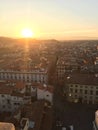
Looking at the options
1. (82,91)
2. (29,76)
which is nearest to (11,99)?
(82,91)

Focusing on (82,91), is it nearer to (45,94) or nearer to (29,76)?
(45,94)

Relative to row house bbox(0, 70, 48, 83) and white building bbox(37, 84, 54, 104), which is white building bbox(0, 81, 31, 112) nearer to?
white building bbox(37, 84, 54, 104)

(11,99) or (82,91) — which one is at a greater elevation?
(11,99)

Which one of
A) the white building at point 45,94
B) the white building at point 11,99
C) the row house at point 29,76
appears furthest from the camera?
the row house at point 29,76

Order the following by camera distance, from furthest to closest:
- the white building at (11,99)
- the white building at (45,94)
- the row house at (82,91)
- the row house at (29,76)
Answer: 1. the row house at (29,76)
2. the row house at (82,91)
3. the white building at (45,94)
4. the white building at (11,99)

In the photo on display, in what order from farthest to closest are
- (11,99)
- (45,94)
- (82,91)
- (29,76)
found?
(29,76) → (82,91) → (45,94) → (11,99)

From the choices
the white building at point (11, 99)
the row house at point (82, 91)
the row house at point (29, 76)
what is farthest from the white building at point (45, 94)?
the row house at point (29, 76)

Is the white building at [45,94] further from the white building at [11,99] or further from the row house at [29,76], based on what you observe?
the row house at [29,76]

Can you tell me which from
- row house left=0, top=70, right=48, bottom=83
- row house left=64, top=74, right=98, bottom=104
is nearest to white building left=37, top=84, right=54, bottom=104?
row house left=64, top=74, right=98, bottom=104

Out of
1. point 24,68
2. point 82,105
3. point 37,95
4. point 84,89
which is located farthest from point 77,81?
point 24,68

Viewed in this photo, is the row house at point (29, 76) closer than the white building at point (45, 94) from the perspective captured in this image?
No

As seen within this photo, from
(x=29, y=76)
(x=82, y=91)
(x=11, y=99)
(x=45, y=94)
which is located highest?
(x=45, y=94)
